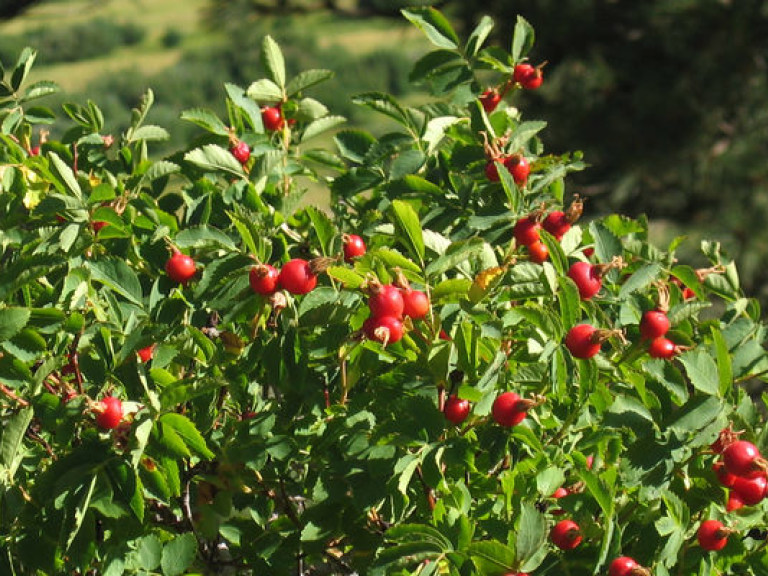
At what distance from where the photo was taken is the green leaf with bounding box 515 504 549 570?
0.91 m

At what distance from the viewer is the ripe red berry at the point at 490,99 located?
Answer: 4.58 ft

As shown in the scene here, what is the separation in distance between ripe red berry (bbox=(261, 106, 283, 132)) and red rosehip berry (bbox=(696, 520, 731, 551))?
2.75 feet

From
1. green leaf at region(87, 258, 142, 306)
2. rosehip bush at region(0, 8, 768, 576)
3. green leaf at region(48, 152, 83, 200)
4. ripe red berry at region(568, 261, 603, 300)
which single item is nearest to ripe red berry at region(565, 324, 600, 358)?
rosehip bush at region(0, 8, 768, 576)

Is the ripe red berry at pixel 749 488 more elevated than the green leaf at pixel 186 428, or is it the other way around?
the green leaf at pixel 186 428

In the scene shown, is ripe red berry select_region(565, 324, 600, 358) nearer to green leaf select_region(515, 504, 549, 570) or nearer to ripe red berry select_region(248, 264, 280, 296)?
green leaf select_region(515, 504, 549, 570)

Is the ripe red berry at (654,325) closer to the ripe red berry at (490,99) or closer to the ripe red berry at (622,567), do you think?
the ripe red berry at (622,567)

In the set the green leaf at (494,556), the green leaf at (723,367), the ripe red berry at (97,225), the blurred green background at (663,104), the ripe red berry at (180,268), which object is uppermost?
the ripe red berry at (180,268)

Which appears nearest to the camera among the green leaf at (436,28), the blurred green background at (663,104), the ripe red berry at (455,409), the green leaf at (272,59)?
the ripe red berry at (455,409)

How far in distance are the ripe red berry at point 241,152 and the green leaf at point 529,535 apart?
674 millimetres

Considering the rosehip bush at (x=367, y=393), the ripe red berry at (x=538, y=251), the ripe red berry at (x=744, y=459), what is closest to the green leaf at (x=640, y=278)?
the rosehip bush at (x=367, y=393)

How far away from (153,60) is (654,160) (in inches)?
358

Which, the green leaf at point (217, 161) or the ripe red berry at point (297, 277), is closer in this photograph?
the ripe red berry at point (297, 277)

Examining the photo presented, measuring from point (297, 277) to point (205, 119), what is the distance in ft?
1.46

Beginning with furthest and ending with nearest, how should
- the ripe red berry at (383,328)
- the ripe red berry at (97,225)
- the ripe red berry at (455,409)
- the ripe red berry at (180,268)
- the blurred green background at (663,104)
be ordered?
the blurred green background at (663,104) → the ripe red berry at (97,225) → the ripe red berry at (180,268) → the ripe red berry at (455,409) → the ripe red berry at (383,328)
